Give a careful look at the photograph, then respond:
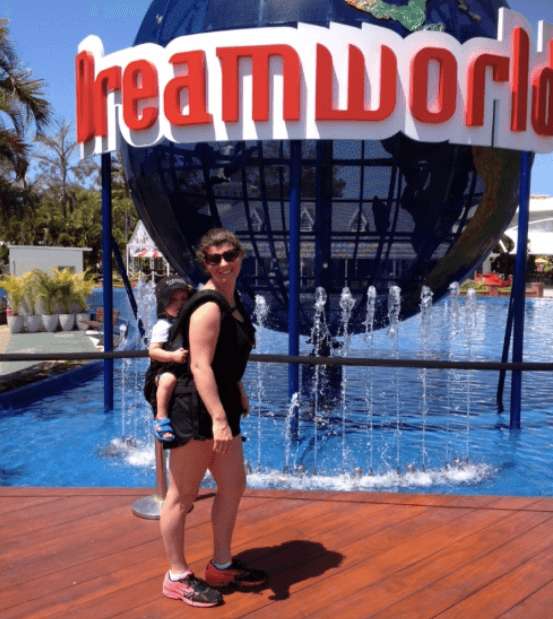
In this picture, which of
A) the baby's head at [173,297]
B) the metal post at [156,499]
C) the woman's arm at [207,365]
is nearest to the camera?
the woman's arm at [207,365]

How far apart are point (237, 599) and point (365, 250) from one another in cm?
458

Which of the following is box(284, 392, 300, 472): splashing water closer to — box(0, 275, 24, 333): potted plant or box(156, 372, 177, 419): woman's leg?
box(156, 372, 177, 419): woman's leg

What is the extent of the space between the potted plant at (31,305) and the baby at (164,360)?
12.4 meters

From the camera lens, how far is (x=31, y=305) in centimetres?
1496

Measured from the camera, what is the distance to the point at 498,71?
248 inches

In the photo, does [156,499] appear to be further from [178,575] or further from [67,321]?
[67,321]

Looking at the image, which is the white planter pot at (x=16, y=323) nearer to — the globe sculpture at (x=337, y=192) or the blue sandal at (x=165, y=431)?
the globe sculpture at (x=337, y=192)

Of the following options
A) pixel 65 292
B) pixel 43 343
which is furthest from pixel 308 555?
pixel 65 292

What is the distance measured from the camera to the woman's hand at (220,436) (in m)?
2.51

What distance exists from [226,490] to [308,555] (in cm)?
65

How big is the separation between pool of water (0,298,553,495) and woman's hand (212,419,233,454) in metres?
3.27

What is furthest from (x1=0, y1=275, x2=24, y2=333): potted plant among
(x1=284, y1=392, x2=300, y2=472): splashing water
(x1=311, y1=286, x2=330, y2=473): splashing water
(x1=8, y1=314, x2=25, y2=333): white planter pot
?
(x1=284, y1=392, x2=300, y2=472): splashing water

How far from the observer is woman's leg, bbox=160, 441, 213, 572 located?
2.63m

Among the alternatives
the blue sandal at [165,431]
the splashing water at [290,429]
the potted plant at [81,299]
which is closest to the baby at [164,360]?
the blue sandal at [165,431]
